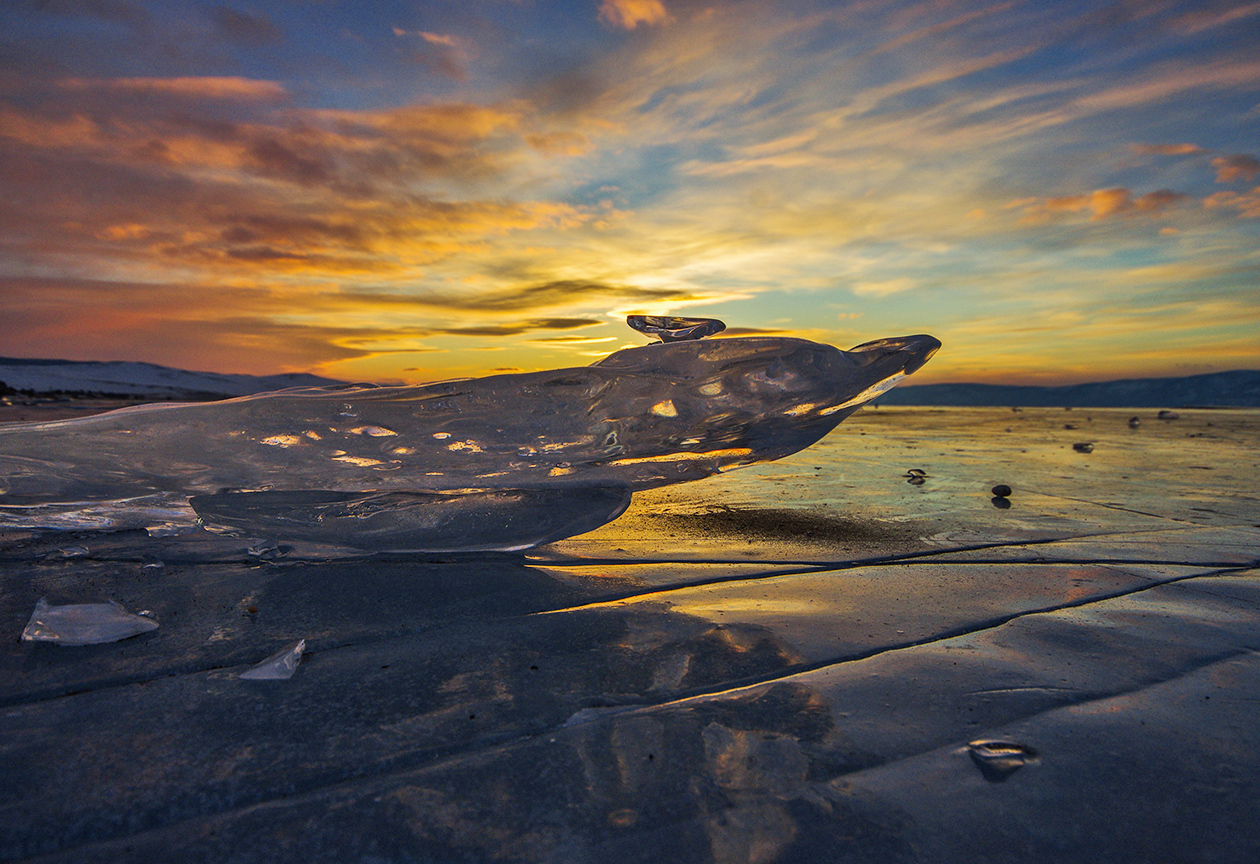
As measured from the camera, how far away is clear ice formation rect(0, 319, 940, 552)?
2.98 metres

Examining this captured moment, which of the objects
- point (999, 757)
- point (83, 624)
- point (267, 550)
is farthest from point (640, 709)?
point (267, 550)

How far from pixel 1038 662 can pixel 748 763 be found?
1.08 m

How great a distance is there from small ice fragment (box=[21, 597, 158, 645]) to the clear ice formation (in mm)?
1062

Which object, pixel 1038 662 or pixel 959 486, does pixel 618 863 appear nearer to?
pixel 1038 662

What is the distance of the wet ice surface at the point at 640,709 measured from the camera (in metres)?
1.09

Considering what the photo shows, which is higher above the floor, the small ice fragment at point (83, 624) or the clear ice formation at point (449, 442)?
the clear ice formation at point (449, 442)

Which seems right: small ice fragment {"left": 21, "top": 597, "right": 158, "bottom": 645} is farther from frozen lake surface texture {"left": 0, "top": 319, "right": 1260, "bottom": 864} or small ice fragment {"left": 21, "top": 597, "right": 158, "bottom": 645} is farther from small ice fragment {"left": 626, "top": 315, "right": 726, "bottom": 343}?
small ice fragment {"left": 626, "top": 315, "right": 726, "bottom": 343}

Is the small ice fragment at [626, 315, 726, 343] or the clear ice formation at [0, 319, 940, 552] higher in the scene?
the small ice fragment at [626, 315, 726, 343]

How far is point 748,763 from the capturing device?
1273 mm

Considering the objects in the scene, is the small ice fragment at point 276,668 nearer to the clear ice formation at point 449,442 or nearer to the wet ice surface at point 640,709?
the wet ice surface at point 640,709

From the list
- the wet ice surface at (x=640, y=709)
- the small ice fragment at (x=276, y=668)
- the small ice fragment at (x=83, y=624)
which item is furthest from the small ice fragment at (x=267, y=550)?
the small ice fragment at (x=276, y=668)

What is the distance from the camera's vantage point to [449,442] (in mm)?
3047

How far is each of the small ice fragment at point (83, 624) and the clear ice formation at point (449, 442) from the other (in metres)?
1.06

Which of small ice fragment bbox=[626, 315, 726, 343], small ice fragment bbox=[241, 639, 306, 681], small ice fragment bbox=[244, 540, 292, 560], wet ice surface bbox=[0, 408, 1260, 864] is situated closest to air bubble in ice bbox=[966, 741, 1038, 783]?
wet ice surface bbox=[0, 408, 1260, 864]
